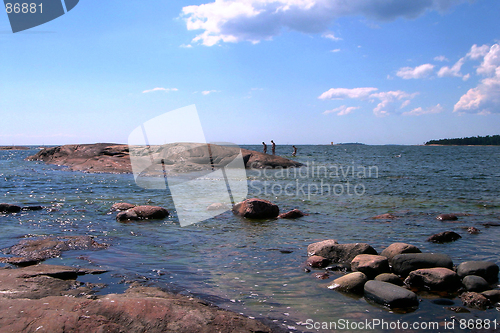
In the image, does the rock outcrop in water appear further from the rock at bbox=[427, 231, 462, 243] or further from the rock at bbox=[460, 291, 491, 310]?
the rock at bbox=[460, 291, 491, 310]

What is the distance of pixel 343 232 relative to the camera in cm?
920

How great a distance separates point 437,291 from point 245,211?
6.55 m

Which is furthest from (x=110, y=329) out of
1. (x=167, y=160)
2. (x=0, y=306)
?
(x=167, y=160)

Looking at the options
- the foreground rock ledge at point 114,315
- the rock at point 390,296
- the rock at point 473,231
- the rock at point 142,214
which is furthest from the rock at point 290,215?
the foreground rock ledge at point 114,315

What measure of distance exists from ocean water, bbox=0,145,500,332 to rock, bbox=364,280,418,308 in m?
0.17

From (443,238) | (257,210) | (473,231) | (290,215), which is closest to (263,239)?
(257,210)

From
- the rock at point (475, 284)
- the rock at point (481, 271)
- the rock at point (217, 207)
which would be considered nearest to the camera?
the rock at point (475, 284)

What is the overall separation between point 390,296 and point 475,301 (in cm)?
124

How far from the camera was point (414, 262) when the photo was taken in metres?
6.11

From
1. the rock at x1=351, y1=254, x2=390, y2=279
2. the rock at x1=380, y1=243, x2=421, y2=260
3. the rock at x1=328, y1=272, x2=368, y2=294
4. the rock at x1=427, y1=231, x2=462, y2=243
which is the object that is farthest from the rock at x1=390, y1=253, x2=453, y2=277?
the rock at x1=427, y1=231, x2=462, y2=243

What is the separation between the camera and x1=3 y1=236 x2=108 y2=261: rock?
21.2 ft

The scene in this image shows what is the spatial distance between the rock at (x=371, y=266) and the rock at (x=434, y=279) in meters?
0.44

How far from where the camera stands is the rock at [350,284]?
5.31 m

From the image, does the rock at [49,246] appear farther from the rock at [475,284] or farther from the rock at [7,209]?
the rock at [475,284]
